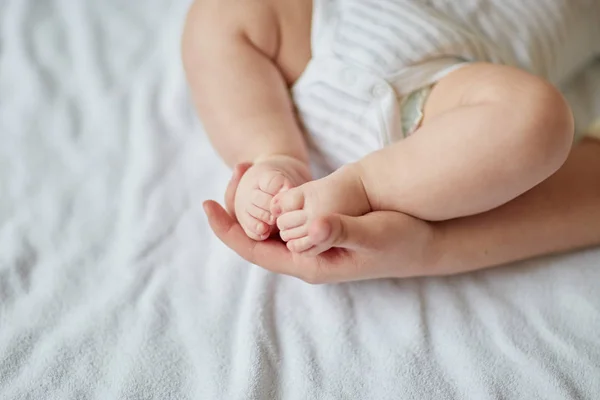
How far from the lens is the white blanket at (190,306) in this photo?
2.31 feet

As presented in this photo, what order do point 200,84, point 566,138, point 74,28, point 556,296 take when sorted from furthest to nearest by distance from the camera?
point 74,28, point 200,84, point 556,296, point 566,138

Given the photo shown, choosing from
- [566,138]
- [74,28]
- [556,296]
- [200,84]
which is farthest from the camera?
[74,28]

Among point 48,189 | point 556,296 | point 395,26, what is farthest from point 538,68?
point 48,189

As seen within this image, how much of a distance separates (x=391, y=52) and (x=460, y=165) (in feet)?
0.77

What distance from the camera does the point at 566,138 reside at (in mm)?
682

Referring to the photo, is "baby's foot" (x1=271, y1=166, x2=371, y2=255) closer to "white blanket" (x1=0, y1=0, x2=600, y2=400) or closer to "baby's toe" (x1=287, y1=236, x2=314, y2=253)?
"baby's toe" (x1=287, y1=236, x2=314, y2=253)

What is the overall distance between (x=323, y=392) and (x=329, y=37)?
0.47m

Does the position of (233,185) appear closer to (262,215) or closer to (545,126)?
(262,215)

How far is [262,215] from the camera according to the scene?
0.72 metres

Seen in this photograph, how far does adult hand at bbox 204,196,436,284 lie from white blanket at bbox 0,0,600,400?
58 millimetres

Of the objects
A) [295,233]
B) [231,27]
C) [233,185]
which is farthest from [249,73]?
[295,233]

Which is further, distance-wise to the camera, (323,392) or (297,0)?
(297,0)

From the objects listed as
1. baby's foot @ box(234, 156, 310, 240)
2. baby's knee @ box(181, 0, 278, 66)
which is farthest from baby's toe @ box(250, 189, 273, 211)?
baby's knee @ box(181, 0, 278, 66)

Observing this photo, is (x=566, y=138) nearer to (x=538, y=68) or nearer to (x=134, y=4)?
(x=538, y=68)
